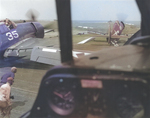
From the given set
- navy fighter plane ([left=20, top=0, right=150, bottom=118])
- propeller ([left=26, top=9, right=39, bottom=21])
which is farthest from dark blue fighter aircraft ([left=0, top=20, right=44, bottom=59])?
navy fighter plane ([left=20, top=0, right=150, bottom=118])

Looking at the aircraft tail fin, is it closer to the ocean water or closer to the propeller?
the ocean water

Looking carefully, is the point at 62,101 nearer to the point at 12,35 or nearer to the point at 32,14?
the point at 32,14

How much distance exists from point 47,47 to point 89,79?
0.65m

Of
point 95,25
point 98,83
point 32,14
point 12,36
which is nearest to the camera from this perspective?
point 98,83

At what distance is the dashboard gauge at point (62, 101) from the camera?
73 cm

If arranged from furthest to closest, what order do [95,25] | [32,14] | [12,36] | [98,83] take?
[12,36] → [32,14] → [95,25] → [98,83]

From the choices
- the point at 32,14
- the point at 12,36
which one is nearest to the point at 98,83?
the point at 32,14

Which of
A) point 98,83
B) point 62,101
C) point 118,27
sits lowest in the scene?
point 62,101

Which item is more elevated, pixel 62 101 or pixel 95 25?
pixel 95 25

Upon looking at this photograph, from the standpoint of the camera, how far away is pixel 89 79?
0.65m

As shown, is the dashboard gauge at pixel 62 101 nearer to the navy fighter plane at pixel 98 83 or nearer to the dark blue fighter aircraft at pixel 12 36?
the navy fighter plane at pixel 98 83

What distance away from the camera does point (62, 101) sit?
29.4 inches

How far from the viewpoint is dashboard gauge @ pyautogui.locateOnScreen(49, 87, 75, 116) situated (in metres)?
0.73

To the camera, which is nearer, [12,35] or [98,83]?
[98,83]
